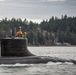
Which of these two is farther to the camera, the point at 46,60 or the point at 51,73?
the point at 46,60

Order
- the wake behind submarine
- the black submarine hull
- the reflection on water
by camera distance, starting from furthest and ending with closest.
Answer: the wake behind submarine → the black submarine hull → the reflection on water

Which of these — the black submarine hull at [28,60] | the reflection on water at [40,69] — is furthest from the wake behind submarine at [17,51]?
the reflection on water at [40,69]

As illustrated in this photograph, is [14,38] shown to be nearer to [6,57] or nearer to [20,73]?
[6,57]

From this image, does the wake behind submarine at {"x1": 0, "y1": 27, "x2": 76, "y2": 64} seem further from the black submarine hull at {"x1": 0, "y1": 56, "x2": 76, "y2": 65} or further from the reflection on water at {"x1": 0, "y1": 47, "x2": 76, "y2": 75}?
the reflection on water at {"x1": 0, "y1": 47, "x2": 76, "y2": 75}

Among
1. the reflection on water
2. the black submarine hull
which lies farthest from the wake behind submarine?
the reflection on water

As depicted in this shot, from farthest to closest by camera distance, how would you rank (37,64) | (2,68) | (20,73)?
(37,64) < (2,68) < (20,73)

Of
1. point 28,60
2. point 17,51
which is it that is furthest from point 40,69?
point 17,51

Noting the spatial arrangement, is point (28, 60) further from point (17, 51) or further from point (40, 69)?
point (40, 69)

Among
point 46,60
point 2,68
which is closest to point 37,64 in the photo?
point 46,60

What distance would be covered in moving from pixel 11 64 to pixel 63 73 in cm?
729

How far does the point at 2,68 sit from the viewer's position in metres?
44.5

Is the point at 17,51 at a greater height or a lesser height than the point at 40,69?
greater

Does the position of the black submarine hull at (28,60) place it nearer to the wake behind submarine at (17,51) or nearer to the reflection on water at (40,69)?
the wake behind submarine at (17,51)

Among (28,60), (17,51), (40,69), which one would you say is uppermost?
(17,51)
